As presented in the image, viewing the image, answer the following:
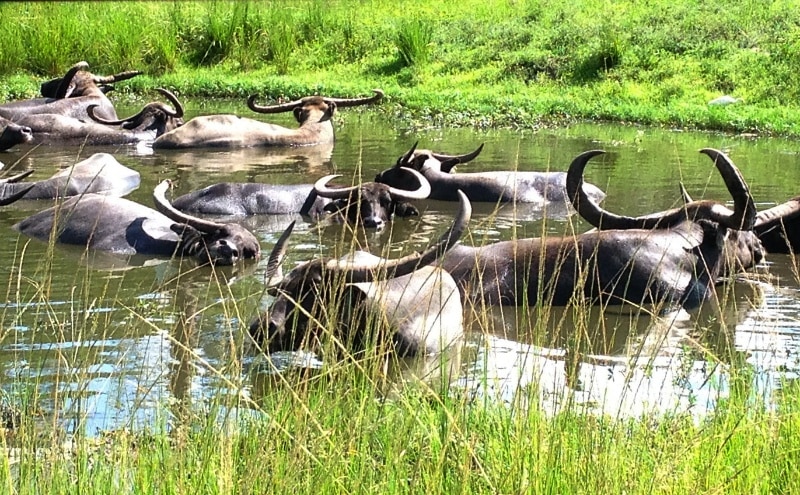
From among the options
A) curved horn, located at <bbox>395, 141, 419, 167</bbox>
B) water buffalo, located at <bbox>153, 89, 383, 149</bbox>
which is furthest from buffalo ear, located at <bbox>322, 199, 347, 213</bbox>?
A: water buffalo, located at <bbox>153, 89, 383, 149</bbox>

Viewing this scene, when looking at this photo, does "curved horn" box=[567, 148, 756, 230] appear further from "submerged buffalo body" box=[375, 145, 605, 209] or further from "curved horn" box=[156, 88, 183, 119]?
"curved horn" box=[156, 88, 183, 119]

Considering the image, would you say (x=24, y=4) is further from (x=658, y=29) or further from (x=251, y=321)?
(x=251, y=321)

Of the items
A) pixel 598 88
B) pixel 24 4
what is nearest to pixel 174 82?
pixel 24 4

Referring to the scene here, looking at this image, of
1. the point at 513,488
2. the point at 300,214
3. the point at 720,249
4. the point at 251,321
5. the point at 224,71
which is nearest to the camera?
the point at 513,488

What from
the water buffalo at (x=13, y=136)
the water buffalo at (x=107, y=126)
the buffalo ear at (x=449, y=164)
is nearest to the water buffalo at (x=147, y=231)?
the buffalo ear at (x=449, y=164)

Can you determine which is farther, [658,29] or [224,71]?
[224,71]

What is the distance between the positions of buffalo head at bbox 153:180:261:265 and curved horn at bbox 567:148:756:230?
2539 mm

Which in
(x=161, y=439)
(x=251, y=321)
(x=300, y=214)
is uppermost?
(x=161, y=439)

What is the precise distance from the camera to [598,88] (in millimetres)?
18703

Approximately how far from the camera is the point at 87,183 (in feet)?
36.3

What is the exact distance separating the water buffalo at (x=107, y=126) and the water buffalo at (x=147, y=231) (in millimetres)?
5604

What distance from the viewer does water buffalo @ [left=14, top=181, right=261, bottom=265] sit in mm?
9055

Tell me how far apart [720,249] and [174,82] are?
1529 centimetres

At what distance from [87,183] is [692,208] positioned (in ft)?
18.7
